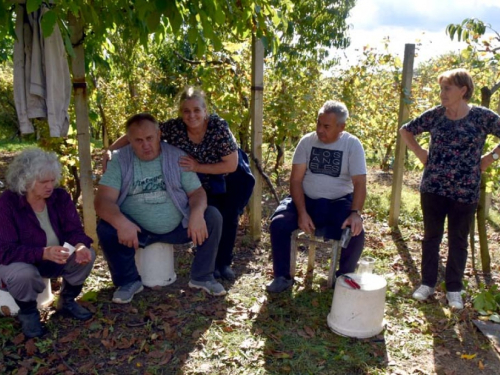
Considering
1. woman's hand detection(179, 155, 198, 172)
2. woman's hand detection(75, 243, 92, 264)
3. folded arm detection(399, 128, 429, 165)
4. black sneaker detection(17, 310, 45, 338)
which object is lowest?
black sneaker detection(17, 310, 45, 338)

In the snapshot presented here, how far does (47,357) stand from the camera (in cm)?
271

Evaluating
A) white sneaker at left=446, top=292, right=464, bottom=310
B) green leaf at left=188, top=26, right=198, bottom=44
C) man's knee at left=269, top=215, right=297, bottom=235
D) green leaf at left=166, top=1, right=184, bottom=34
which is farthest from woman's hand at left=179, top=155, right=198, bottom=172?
white sneaker at left=446, top=292, right=464, bottom=310

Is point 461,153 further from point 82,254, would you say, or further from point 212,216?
point 82,254

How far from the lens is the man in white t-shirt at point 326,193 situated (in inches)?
137

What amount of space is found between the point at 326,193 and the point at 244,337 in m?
1.30

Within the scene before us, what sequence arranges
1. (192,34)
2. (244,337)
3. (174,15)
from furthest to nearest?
(244,337) < (192,34) < (174,15)

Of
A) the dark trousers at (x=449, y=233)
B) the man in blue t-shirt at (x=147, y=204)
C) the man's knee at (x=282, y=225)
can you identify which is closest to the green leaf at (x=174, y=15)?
the man in blue t-shirt at (x=147, y=204)

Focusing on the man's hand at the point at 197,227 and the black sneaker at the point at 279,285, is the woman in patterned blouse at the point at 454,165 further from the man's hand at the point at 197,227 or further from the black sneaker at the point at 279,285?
the man's hand at the point at 197,227

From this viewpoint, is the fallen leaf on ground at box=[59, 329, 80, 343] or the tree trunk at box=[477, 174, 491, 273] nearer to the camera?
the fallen leaf on ground at box=[59, 329, 80, 343]

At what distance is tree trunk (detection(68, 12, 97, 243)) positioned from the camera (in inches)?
140

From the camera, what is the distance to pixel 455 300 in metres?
3.43

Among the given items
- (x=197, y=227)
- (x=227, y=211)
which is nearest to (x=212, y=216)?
(x=197, y=227)

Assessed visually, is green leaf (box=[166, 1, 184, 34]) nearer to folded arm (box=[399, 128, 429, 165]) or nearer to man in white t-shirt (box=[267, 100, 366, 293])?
man in white t-shirt (box=[267, 100, 366, 293])

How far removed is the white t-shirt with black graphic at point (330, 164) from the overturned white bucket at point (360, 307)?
2.74 feet
